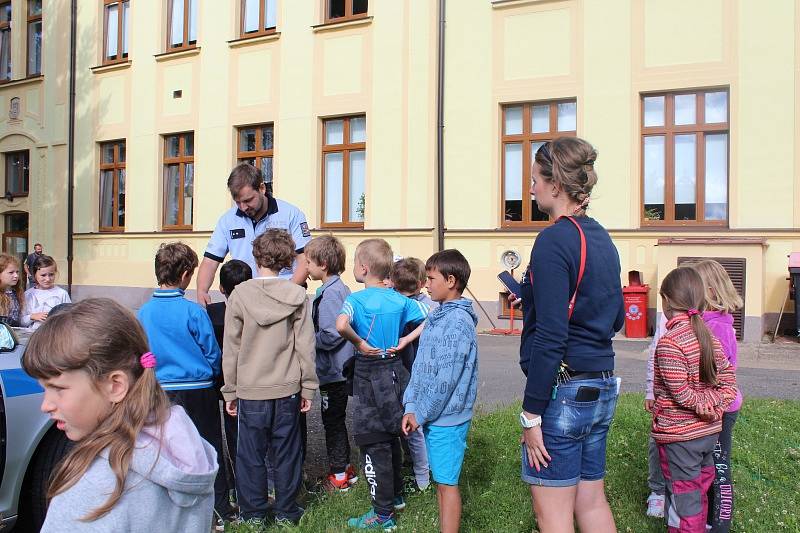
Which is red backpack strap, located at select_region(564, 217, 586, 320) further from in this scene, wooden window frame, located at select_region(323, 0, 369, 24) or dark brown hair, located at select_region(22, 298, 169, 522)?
wooden window frame, located at select_region(323, 0, 369, 24)

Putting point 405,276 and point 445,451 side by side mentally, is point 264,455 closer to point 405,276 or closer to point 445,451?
point 445,451

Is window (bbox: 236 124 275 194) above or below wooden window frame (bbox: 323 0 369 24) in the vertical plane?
below

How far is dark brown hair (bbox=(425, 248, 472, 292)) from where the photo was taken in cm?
366

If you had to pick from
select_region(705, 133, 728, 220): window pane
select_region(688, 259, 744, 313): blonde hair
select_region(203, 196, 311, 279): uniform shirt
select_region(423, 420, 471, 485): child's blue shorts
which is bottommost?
select_region(423, 420, 471, 485): child's blue shorts

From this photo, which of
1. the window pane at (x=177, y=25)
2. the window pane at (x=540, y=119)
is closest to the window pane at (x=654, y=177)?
the window pane at (x=540, y=119)

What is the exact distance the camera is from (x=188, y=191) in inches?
685

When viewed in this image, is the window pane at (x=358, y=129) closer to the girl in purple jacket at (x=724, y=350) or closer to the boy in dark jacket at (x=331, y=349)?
the boy in dark jacket at (x=331, y=349)

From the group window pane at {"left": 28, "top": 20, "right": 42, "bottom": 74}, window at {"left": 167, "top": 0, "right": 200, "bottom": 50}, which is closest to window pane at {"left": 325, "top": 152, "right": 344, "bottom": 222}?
window at {"left": 167, "top": 0, "right": 200, "bottom": 50}

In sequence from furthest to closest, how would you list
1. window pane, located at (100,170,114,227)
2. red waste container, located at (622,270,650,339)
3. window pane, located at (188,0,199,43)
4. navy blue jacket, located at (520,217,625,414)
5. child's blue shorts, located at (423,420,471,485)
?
1. window pane, located at (100,170,114,227)
2. window pane, located at (188,0,199,43)
3. red waste container, located at (622,270,650,339)
4. child's blue shorts, located at (423,420,471,485)
5. navy blue jacket, located at (520,217,625,414)

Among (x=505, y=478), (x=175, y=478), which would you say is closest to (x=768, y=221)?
(x=505, y=478)

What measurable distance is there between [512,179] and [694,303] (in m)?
10.8

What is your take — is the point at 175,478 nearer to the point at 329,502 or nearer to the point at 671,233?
the point at 329,502

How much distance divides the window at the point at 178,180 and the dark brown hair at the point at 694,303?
1506cm

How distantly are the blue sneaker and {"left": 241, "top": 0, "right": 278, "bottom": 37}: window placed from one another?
1377 cm
